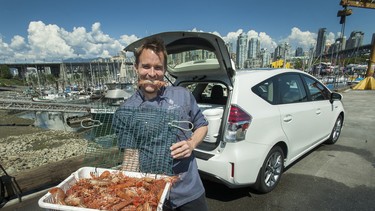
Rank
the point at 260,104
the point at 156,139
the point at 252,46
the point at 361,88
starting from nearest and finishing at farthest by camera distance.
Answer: the point at 156,139 → the point at 260,104 → the point at 361,88 → the point at 252,46

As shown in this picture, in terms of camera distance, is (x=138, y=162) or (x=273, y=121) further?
(x=273, y=121)

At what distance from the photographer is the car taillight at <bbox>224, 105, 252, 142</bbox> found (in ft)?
8.88

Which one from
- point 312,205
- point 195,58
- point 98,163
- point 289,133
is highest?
point 195,58

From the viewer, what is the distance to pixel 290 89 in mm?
3691

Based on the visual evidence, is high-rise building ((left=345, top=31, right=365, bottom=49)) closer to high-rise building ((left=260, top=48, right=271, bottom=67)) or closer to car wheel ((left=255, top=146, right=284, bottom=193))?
high-rise building ((left=260, top=48, right=271, bottom=67))

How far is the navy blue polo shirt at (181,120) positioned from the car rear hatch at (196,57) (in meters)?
1.03

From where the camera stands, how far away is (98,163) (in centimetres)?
174

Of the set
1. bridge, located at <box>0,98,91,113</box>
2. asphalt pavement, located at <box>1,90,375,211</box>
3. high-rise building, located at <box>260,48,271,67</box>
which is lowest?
bridge, located at <box>0,98,91,113</box>

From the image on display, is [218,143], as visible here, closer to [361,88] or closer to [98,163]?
[98,163]

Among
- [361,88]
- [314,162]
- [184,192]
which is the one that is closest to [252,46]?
[361,88]

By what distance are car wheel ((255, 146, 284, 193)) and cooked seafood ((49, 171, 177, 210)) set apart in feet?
6.75

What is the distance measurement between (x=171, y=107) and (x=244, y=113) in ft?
4.70

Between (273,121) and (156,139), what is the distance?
2134 millimetres

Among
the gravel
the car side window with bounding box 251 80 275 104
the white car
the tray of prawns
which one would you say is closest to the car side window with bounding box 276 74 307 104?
the white car
